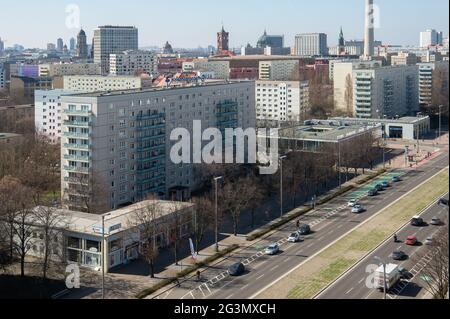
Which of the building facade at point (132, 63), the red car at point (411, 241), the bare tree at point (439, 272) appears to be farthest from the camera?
the building facade at point (132, 63)

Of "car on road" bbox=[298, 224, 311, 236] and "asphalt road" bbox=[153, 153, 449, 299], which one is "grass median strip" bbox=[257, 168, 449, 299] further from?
"car on road" bbox=[298, 224, 311, 236]

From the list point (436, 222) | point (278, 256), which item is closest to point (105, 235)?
point (278, 256)

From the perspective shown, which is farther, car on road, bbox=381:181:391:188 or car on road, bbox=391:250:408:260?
car on road, bbox=381:181:391:188

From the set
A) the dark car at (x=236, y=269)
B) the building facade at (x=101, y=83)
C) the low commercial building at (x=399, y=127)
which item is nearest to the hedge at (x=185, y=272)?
the dark car at (x=236, y=269)

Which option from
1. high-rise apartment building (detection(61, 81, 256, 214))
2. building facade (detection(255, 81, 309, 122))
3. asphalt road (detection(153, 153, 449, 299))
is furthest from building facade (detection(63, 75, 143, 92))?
asphalt road (detection(153, 153, 449, 299))

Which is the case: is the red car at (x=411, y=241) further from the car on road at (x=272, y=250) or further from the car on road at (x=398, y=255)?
the car on road at (x=272, y=250)
